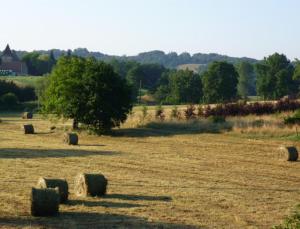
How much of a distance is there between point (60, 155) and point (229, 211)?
41.3 ft

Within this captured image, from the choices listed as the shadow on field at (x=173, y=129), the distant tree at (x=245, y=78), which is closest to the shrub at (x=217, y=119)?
the shadow on field at (x=173, y=129)

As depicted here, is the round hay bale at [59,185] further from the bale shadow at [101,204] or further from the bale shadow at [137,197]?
the bale shadow at [137,197]

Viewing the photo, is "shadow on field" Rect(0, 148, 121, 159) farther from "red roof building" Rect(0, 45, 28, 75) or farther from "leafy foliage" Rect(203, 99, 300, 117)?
"red roof building" Rect(0, 45, 28, 75)

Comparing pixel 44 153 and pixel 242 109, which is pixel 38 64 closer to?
pixel 242 109

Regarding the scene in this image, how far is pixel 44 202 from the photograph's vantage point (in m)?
12.6

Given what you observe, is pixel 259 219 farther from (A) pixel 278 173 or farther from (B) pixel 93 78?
(B) pixel 93 78

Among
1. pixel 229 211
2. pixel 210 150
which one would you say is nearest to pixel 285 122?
pixel 210 150

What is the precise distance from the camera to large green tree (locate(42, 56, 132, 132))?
37156 mm

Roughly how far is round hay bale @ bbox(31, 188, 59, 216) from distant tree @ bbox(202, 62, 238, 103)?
75289 mm

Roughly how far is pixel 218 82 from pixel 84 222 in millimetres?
76606

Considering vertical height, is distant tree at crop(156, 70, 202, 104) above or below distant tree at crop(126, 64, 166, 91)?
below

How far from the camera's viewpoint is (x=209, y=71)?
87875 mm

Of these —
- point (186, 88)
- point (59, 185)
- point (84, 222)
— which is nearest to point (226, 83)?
point (186, 88)

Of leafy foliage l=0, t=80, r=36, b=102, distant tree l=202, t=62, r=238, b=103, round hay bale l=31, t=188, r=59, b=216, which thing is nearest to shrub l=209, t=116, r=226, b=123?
round hay bale l=31, t=188, r=59, b=216
